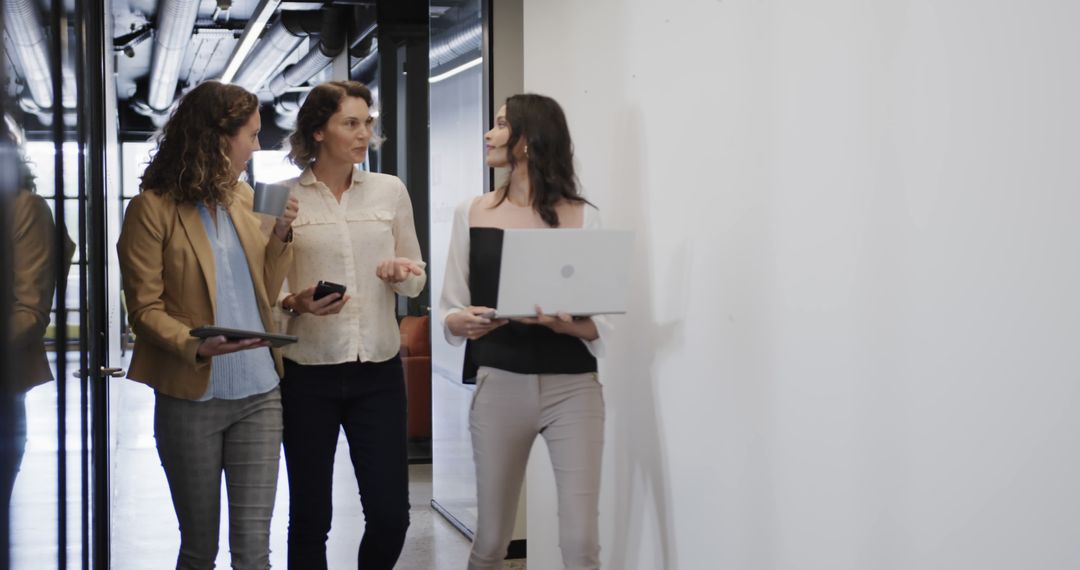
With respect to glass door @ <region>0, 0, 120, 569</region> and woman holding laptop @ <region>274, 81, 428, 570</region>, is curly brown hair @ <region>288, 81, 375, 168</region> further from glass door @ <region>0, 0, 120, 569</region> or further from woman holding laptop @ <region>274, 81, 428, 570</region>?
glass door @ <region>0, 0, 120, 569</region>

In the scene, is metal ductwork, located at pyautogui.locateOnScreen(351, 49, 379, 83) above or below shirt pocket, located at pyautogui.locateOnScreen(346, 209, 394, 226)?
above

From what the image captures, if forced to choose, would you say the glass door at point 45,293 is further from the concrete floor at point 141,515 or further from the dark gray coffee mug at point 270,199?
the dark gray coffee mug at point 270,199

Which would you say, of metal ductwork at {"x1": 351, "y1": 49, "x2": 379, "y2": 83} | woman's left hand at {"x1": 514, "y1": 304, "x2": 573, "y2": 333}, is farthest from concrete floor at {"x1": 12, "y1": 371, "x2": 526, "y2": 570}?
metal ductwork at {"x1": 351, "y1": 49, "x2": 379, "y2": 83}

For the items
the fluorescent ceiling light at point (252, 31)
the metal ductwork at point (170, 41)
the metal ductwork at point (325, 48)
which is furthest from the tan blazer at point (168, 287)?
the metal ductwork at point (170, 41)

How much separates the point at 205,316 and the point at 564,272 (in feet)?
2.99

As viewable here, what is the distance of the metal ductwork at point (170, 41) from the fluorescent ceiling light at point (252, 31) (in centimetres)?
46

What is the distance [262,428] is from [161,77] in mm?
11641

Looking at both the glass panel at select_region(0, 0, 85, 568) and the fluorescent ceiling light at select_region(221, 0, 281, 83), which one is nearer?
the glass panel at select_region(0, 0, 85, 568)

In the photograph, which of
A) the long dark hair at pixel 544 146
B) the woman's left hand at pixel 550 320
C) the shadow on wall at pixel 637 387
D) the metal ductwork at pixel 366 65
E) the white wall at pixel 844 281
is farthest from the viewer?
the metal ductwork at pixel 366 65

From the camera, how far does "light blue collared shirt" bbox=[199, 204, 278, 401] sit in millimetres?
2787

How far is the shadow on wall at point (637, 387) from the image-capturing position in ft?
10.2

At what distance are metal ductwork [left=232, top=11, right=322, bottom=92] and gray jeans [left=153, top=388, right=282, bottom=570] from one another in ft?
21.1

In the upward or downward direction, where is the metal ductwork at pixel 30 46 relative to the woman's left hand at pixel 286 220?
upward

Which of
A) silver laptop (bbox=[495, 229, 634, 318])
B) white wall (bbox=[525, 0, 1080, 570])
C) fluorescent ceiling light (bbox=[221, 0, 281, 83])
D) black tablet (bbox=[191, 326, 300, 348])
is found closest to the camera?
white wall (bbox=[525, 0, 1080, 570])
